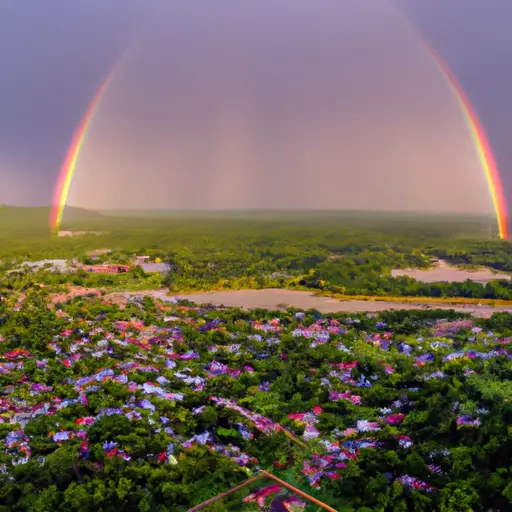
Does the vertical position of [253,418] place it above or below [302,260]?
below

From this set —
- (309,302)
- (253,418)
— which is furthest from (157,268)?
(253,418)

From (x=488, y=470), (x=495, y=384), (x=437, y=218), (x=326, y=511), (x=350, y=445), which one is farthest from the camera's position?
(x=437, y=218)

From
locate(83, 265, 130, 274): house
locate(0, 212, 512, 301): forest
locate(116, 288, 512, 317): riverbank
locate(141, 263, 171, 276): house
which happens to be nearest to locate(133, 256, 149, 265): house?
locate(0, 212, 512, 301): forest

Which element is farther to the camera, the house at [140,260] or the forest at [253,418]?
the house at [140,260]

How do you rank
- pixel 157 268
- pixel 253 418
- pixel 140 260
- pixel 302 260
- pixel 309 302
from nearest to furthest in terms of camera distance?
pixel 253 418, pixel 309 302, pixel 157 268, pixel 302 260, pixel 140 260

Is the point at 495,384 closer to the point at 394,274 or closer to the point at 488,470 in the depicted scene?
the point at 488,470

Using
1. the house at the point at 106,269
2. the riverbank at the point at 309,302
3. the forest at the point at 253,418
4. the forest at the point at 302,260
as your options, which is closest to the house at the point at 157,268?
the forest at the point at 302,260

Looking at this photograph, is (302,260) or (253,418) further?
(302,260)

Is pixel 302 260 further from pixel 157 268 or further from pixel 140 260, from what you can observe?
pixel 140 260

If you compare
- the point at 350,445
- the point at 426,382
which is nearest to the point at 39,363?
the point at 350,445

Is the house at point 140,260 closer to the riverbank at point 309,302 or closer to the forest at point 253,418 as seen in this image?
the riverbank at point 309,302

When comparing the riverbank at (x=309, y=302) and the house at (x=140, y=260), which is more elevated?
the house at (x=140, y=260)
